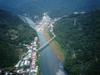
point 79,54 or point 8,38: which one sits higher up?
point 8,38

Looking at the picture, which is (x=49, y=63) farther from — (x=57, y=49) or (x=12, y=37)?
(x=12, y=37)

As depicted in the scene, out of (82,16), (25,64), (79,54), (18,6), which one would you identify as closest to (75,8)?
(82,16)

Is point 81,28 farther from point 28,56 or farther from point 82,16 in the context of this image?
point 28,56

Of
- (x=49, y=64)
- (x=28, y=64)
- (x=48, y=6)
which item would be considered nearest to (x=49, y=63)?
(x=49, y=64)

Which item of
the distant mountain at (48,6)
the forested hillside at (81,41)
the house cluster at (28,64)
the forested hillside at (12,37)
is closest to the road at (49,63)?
the house cluster at (28,64)

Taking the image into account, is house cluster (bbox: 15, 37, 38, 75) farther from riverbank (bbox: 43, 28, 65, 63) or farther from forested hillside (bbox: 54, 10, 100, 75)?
forested hillside (bbox: 54, 10, 100, 75)

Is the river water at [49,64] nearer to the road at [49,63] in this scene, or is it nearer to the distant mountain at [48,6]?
the road at [49,63]

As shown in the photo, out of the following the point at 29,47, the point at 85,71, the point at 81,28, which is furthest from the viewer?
the point at 81,28
